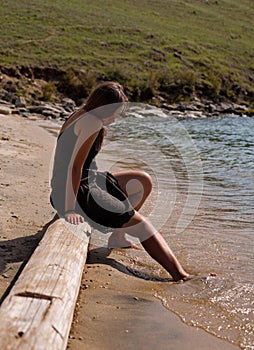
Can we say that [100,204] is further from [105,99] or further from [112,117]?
[105,99]

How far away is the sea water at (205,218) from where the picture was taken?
391 centimetres

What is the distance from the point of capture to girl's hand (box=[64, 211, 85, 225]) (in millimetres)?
4664

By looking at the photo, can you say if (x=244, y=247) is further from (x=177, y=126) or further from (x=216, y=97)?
(x=216, y=97)

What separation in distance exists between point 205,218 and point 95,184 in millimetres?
2333

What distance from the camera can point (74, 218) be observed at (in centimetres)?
467

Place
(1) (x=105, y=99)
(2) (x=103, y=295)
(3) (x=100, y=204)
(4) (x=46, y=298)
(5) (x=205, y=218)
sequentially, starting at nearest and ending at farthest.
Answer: (4) (x=46, y=298) → (2) (x=103, y=295) → (1) (x=105, y=99) → (3) (x=100, y=204) → (5) (x=205, y=218)

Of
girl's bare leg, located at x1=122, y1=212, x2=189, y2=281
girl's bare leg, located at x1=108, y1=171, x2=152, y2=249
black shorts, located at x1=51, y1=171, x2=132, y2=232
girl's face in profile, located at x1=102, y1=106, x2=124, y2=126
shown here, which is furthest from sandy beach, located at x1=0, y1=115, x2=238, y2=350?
girl's face in profile, located at x1=102, y1=106, x2=124, y2=126

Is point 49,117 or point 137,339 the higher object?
point 137,339

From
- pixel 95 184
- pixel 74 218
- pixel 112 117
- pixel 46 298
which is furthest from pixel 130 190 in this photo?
pixel 46 298

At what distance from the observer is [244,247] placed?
559 cm

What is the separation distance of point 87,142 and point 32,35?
35.5 m

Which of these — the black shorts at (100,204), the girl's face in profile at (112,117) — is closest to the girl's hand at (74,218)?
the black shorts at (100,204)

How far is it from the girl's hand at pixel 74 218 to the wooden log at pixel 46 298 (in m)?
0.18

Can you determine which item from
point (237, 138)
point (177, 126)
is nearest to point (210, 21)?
point (177, 126)
